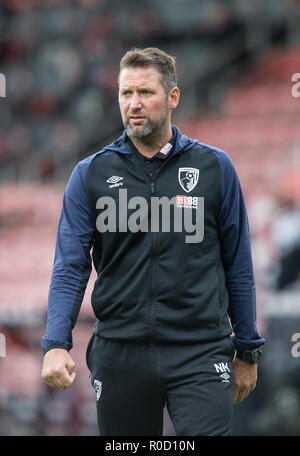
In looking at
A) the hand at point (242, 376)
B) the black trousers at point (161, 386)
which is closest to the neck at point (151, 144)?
the black trousers at point (161, 386)

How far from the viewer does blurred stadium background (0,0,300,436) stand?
292 inches

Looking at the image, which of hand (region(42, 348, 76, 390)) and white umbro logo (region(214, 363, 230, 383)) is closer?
hand (region(42, 348, 76, 390))

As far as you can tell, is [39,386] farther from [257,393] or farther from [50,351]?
[50,351]

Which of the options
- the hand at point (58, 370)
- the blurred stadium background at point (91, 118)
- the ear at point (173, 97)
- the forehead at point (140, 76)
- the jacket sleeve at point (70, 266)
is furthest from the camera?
the blurred stadium background at point (91, 118)

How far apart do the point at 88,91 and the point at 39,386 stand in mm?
7766

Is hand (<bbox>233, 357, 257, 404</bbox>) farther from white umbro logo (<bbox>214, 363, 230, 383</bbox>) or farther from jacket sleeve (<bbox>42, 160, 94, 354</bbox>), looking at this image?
jacket sleeve (<bbox>42, 160, 94, 354</bbox>)

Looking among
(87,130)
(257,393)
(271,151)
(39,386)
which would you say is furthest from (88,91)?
(257,393)

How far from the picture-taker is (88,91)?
14.2 m

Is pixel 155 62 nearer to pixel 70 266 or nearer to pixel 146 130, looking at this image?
pixel 146 130

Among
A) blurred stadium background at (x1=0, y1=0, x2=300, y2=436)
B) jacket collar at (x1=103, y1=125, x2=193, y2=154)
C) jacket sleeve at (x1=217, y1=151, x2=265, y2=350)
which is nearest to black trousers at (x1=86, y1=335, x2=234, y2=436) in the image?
jacket sleeve at (x1=217, y1=151, x2=265, y2=350)

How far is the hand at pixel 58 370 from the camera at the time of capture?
2.80 meters

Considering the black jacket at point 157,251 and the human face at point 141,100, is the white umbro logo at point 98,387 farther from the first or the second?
the human face at point 141,100

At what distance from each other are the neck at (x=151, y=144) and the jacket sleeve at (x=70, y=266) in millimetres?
205

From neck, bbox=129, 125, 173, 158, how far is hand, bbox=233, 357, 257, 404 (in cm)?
83
